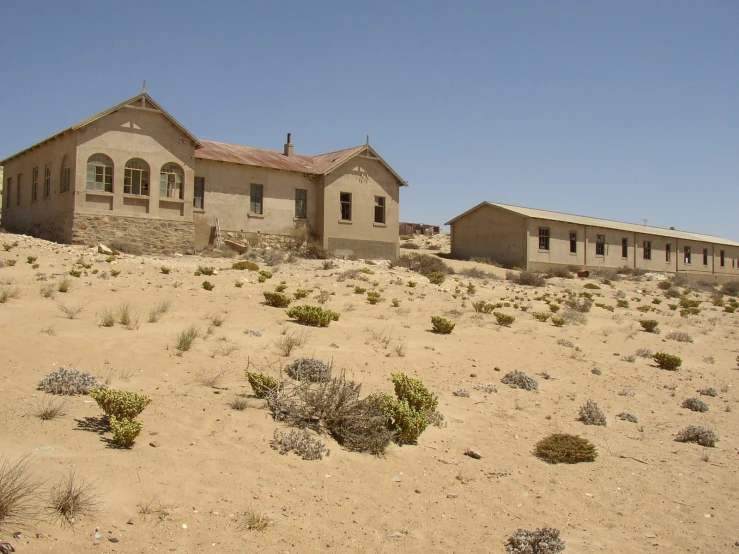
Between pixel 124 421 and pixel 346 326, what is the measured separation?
8.23 meters

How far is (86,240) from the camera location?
23797 mm

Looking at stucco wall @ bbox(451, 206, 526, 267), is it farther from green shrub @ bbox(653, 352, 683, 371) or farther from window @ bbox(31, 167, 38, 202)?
window @ bbox(31, 167, 38, 202)

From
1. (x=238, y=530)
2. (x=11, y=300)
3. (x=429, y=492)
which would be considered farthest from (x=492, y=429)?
(x=11, y=300)

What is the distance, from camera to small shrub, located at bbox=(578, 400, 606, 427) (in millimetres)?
10562

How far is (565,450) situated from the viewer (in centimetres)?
877

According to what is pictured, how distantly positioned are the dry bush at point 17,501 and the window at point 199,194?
22.3m

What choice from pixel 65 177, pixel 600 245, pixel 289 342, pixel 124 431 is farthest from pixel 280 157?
pixel 124 431

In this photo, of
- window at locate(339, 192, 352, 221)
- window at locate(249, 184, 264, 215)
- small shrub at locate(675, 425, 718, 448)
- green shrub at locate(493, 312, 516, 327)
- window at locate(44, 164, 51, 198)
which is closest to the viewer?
small shrub at locate(675, 425, 718, 448)

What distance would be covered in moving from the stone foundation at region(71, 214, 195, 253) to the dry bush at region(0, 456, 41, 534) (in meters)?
19.9

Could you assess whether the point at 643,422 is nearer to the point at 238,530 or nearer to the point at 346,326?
the point at 346,326

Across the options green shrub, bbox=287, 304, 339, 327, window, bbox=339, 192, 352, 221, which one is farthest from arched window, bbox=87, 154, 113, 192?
green shrub, bbox=287, 304, 339, 327

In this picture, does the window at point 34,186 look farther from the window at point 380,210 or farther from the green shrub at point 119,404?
the green shrub at point 119,404

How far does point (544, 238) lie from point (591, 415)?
29134 millimetres

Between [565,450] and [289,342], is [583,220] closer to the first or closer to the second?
[289,342]
